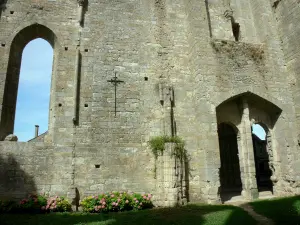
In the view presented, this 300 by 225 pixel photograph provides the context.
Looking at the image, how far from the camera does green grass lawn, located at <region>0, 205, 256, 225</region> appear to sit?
19.4ft

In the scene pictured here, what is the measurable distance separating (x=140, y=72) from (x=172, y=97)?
5.24 ft

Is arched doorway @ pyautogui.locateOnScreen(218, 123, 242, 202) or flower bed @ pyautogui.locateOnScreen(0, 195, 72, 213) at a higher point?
arched doorway @ pyautogui.locateOnScreen(218, 123, 242, 202)

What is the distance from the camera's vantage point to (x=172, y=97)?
9680 mm

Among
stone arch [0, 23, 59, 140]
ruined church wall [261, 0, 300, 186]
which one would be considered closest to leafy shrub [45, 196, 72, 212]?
stone arch [0, 23, 59, 140]

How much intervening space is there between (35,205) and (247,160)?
294 inches

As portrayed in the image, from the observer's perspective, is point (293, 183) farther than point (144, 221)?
Yes

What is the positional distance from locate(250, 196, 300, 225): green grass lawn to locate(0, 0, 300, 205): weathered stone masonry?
1.51 metres

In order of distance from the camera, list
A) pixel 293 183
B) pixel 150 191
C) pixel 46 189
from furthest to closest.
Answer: pixel 293 183 → pixel 150 191 → pixel 46 189

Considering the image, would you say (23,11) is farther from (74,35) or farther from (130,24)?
(130,24)

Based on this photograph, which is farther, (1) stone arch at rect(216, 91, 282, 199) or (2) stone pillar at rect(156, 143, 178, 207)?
(1) stone arch at rect(216, 91, 282, 199)

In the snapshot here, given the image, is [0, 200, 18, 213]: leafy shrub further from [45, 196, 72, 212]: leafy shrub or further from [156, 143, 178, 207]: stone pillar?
[156, 143, 178, 207]: stone pillar

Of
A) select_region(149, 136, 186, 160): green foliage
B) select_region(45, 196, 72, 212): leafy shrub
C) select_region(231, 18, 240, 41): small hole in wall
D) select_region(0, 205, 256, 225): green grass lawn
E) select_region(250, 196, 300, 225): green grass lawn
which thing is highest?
select_region(231, 18, 240, 41): small hole in wall

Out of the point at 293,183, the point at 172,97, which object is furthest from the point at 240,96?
the point at 293,183

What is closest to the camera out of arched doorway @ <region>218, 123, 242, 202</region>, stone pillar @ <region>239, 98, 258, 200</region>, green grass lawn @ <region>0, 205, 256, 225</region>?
green grass lawn @ <region>0, 205, 256, 225</region>
